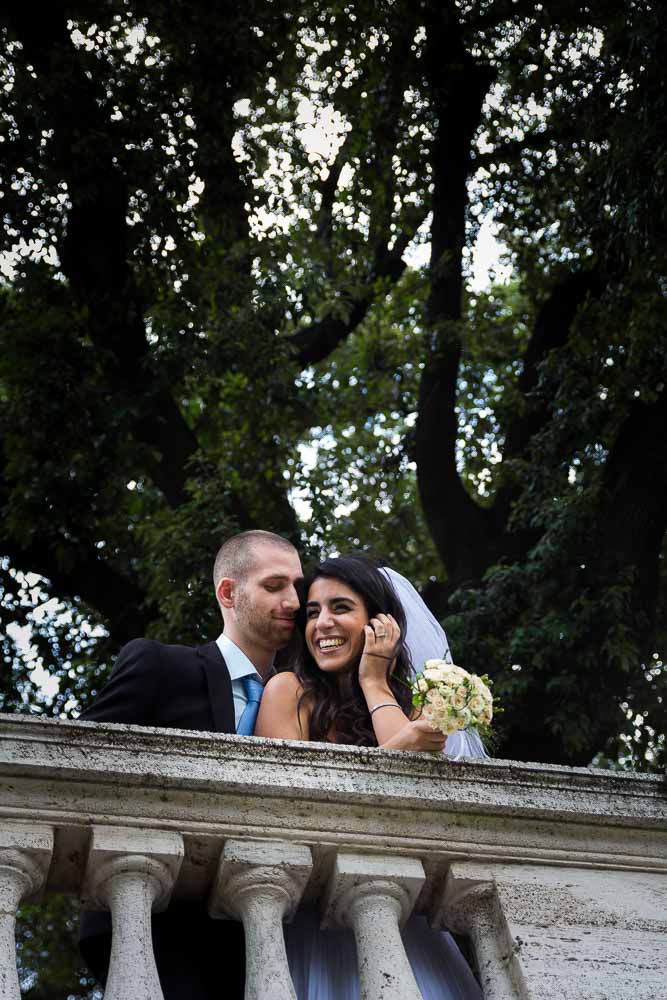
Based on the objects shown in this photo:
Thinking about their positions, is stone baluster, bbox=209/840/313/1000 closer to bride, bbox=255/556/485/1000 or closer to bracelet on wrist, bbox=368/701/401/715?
bride, bbox=255/556/485/1000

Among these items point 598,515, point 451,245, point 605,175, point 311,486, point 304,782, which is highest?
point 451,245

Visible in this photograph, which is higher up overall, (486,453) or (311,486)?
(486,453)

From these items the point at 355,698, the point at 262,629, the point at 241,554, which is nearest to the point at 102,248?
the point at 241,554

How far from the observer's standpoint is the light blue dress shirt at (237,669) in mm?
5359

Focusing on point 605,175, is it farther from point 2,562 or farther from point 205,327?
point 2,562

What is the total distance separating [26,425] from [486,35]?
572cm

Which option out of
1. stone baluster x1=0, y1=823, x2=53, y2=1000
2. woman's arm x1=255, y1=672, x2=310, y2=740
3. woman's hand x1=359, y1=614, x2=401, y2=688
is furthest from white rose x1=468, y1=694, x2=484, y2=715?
stone baluster x1=0, y1=823, x2=53, y2=1000

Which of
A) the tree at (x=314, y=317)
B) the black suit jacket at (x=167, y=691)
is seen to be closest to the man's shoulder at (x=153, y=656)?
the black suit jacket at (x=167, y=691)

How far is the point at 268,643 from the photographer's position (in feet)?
18.9

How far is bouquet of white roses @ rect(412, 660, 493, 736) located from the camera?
4312mm

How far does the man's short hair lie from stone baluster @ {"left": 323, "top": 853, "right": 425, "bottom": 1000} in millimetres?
2479

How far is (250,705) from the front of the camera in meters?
5.38

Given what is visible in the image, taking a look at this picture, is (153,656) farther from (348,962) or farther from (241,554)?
(348,962)

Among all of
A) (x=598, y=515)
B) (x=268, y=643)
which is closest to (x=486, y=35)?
(x=598, y=515)
